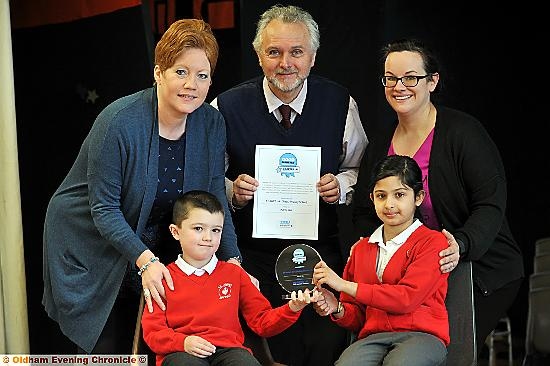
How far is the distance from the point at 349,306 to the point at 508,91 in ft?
14.3

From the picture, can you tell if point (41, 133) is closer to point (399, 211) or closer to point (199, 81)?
point (199, 81)

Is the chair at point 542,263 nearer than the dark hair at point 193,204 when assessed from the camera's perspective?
Answer: No

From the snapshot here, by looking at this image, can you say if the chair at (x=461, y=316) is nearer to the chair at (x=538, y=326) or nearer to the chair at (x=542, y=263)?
the chair at (x=538, y=326)

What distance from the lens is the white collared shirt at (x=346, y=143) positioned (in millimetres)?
4344

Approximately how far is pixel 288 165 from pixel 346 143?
29 cm

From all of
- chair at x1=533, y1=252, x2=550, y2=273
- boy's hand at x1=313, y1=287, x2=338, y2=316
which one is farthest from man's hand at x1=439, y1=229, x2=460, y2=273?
chair at x1=533, y1=252, x2=550, y2=273

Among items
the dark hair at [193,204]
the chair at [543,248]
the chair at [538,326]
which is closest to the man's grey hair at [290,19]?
the dark hair at [193,204]

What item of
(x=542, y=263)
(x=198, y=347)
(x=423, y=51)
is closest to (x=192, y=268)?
(x=198, y=347)

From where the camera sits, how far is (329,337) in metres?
4.21

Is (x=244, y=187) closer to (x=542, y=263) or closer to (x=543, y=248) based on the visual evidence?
(x=542, y=263)

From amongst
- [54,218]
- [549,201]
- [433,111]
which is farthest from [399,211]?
[549,201]

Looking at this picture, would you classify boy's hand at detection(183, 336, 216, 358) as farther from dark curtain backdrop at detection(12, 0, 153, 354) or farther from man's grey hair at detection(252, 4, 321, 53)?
dark curtain backdrop at detection(12, 0, 153, 354)

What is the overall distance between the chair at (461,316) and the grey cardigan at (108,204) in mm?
869

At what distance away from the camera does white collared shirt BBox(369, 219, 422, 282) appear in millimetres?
3863
